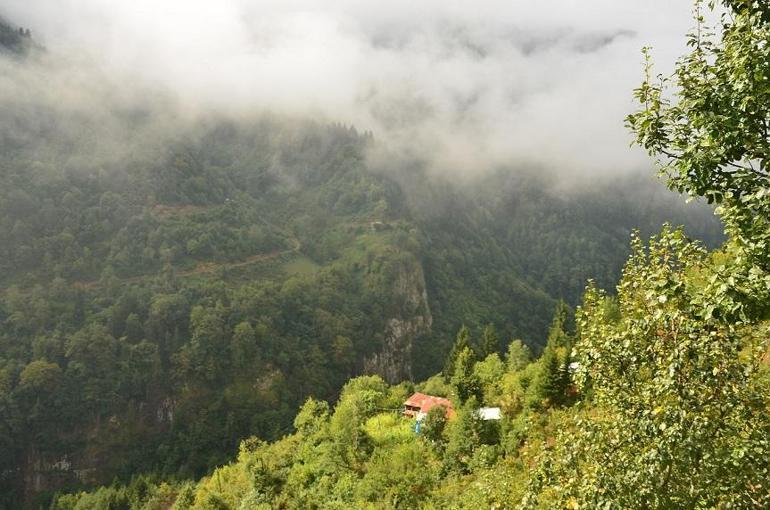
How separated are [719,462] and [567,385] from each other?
101ft

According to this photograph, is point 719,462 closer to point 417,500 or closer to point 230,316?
point 417,500

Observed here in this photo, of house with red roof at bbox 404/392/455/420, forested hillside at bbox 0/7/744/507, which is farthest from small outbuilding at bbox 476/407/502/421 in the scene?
house with red roof at bbox 404/392/455/420

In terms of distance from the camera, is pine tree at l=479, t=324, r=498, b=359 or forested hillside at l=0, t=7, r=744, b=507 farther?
forested hillside at l=0, t=7, r=744, b=507

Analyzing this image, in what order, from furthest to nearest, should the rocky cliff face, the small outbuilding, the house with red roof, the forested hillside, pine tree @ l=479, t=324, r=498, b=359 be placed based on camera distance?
the rocky cliff face, the forested hillside, pine tree @ l=479, t=324, r=498, b=359, the house with red roof, the small outbuilding

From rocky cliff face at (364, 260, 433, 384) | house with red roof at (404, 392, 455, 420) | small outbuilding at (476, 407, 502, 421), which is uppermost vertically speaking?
small outbuilding at (476, 407, 502, 421)

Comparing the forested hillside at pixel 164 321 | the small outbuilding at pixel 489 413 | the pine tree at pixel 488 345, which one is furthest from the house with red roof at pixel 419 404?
the pine tree at pixel 488 345

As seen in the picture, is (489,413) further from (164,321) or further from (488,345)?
(164,321)

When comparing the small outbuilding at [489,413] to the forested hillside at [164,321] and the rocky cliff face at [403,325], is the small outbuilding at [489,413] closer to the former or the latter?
the forested hillside at [164,321]

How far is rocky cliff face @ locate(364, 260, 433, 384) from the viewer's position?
159375 mm

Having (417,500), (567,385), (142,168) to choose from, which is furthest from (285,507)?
(142,168)

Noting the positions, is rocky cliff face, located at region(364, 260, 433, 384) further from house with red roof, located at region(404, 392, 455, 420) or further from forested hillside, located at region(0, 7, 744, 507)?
house with red roof, located at region(404, 392, 455, 420)

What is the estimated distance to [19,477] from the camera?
109 meters

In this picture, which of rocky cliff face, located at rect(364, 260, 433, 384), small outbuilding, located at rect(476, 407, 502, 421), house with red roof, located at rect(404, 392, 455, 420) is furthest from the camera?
rocky cliff face, located at rect(364, 260, 433, 384)

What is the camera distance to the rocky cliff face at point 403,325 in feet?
523
